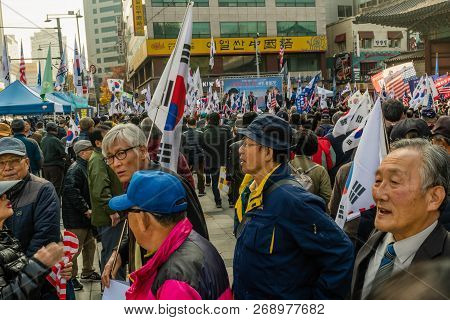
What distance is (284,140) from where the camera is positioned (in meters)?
2.81

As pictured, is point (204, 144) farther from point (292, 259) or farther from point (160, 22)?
point (160, 22)

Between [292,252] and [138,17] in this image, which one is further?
[138,17]

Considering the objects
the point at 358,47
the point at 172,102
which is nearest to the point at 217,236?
the point at 172,102

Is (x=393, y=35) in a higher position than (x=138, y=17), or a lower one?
lower

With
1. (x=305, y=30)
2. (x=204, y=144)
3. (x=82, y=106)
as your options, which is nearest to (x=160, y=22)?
(x=305, y=30)

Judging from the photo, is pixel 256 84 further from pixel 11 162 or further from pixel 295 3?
pixel 11 162

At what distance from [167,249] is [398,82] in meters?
16.7

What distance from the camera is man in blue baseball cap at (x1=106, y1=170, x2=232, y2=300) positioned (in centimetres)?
184

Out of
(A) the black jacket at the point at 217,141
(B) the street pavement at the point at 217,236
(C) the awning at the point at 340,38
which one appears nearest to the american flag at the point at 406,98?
(B) the street pavement at the point at 217,236

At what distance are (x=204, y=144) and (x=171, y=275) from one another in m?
7.52

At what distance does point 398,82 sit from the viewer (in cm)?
1702

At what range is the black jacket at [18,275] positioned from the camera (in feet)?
7.94

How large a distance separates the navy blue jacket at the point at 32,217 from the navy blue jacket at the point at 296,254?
1658 mm
